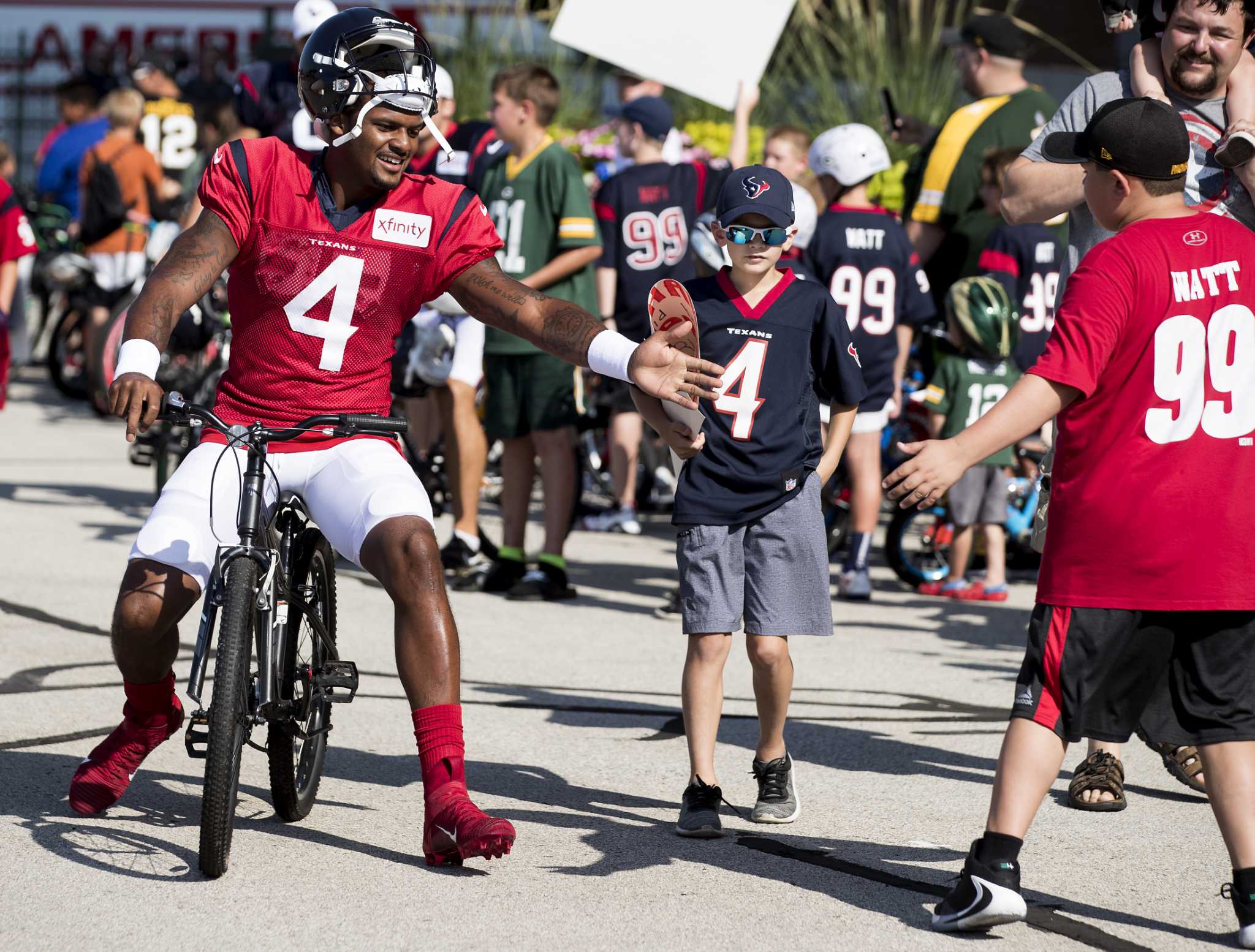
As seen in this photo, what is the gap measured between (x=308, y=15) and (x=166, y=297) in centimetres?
445

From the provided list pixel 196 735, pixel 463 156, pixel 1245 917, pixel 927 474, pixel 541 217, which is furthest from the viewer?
pixel 463 156

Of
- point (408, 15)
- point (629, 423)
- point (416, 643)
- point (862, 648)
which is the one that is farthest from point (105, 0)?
point (416, 643)

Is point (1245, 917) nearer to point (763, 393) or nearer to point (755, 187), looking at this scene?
point (763, 393)

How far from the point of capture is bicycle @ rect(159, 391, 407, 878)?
432 centimetres

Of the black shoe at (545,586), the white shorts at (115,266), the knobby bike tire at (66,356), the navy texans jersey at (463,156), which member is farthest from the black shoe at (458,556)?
the knobby bike tire at (66,356)

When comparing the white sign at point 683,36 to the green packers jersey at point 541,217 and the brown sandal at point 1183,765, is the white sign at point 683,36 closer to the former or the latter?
the green packers jersey at point 541,217

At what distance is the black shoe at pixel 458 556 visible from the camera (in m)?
8.97

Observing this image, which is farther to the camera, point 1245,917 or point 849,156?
point 849,156

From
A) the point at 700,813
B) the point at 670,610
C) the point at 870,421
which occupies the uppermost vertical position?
the point at 870,421

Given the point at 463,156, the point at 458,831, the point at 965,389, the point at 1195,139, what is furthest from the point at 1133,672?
the point at 463,156

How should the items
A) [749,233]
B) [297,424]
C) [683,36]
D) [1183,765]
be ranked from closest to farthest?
[297,424], [749,233], [1183,765], [683,36]

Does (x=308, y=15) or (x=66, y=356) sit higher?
(x=308, y=15)

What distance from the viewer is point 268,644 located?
4.54 meters

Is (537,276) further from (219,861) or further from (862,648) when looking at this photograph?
(219,861)
